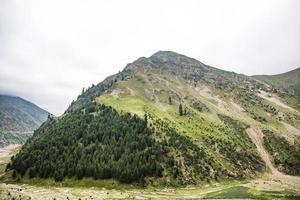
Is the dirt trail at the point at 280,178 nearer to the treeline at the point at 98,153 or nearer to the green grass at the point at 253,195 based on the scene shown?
the green grass at the point at 253,195

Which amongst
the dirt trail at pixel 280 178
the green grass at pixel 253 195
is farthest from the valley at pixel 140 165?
the green grass at pixel 253 195

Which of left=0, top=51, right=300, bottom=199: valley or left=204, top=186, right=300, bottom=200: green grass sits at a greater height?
left=0, top=51, right=300, bottom=199: valley

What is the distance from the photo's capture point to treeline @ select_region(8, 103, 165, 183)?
141 meters

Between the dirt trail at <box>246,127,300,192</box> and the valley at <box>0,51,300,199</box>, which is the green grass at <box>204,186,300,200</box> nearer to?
the valley at <box>0,51,300,199</box>

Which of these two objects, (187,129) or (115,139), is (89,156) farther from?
(187,129)

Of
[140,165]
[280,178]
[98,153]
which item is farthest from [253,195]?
[98,153]

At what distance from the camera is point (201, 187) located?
13950cm

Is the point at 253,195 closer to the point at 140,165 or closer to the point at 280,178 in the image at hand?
the point at 140,165

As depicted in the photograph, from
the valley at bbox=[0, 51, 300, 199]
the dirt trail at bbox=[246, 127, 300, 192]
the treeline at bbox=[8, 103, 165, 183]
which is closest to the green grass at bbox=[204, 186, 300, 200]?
the valley at bbox=[0, 51, 300, 199]

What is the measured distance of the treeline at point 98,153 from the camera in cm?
14125

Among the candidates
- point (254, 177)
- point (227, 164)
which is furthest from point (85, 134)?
point (254, 177)

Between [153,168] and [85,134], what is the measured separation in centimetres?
5078

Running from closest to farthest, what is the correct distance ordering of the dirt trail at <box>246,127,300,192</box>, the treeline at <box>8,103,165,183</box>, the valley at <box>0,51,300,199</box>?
the valley at <box>0,51,300,199</box> → the treeline at <box>8,103,165,183</box> → the dirt trail at <box>246,127,300,192</box>

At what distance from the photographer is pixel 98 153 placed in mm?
153500
